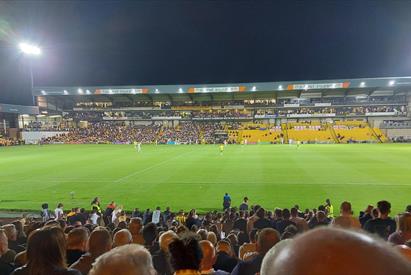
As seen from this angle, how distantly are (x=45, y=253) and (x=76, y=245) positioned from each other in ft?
6.10

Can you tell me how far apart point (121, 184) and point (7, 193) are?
7184 mm

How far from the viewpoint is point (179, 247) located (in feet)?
10.3

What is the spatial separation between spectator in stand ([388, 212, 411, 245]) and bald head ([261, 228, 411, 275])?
16.7 feet

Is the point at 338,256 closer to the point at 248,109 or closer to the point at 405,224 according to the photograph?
the point at 405,224

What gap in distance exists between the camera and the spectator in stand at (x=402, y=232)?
17.5 ft

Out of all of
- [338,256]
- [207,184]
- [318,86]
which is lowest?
[207,184]

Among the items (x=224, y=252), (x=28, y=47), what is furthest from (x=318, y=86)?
(x=224, y=252)

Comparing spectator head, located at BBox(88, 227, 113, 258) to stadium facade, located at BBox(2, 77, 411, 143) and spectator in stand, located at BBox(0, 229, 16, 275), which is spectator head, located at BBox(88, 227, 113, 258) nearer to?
spectator in stand, located at BBox(0, 229, 16, 275)

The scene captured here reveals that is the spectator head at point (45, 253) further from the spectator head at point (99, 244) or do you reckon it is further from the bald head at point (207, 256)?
the bald head at point (207, 256)

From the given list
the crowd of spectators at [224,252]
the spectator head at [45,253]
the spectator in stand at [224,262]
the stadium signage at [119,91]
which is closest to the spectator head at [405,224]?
the crowd of spectators at [224,252]

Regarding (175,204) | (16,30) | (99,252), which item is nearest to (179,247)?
(99,252)

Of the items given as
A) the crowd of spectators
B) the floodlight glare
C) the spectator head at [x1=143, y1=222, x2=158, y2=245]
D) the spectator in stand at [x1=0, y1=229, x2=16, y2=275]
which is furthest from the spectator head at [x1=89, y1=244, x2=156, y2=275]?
the floodlight glare

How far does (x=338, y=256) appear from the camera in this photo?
3.20ft

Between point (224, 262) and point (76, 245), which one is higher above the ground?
point (76, 245)
